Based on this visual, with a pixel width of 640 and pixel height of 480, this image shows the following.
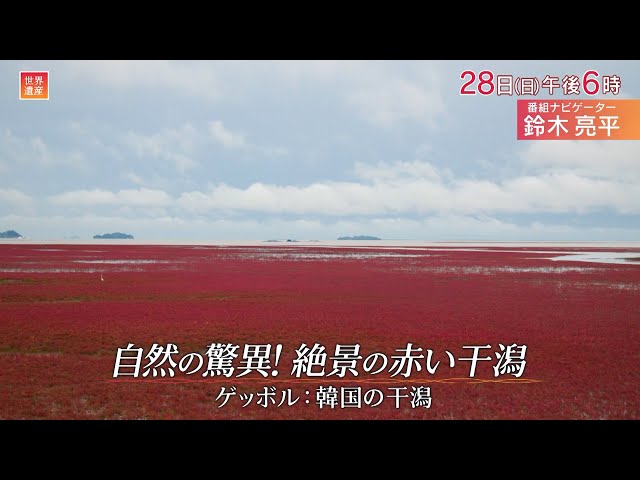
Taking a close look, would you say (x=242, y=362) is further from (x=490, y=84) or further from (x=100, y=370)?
(x=490, y=84)

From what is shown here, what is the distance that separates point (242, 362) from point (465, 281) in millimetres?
26679

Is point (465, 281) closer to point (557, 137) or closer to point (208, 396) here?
point (557, 137)

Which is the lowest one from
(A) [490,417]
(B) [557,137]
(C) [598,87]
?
(A) [490,417]

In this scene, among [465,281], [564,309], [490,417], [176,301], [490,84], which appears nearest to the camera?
[490,417]

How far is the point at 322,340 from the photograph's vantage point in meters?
16.2

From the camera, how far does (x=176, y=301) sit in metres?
24.7

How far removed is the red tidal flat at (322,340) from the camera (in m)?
10.5

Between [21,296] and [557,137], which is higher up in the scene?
[557,137]

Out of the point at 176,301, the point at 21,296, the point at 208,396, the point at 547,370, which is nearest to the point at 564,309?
the point at 547,370

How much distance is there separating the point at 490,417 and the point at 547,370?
4285 millimetres

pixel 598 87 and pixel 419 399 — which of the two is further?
pixel 598 87

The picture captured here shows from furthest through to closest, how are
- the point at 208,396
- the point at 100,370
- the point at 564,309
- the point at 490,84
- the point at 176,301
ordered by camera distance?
the point at 176,301 < the point at 564,309 < the point at 490,84 < the point at 100,370 < the point at 208,396

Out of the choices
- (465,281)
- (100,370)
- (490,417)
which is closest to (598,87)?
(490,417)

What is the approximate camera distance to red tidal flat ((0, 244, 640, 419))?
10.5 m
